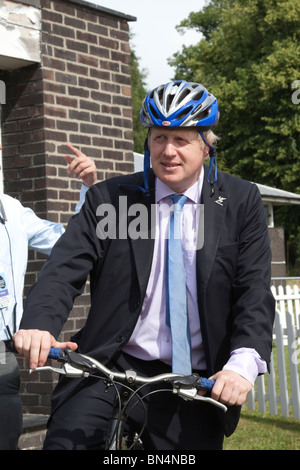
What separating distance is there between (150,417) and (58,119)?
4.78 m

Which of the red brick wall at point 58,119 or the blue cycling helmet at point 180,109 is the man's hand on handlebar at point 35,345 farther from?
the red brick wall at point 58,119

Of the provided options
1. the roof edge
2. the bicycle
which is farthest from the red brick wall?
the bicycle

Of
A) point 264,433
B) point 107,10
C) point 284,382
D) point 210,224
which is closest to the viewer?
point 210,224

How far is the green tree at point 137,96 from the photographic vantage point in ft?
176

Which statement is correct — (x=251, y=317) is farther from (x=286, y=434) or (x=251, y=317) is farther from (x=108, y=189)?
(x=286, y=434)

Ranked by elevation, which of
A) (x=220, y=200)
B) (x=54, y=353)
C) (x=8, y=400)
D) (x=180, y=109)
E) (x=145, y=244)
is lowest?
(x=8, y=400)

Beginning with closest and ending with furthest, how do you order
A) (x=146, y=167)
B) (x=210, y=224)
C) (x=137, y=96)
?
(x=210, y=224) < (x=146, y=167) < (x=137, y=96)

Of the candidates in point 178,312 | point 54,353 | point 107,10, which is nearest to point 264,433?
point 107,10

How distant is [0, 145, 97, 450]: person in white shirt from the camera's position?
452 cm

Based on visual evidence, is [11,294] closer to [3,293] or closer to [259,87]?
[3,293]

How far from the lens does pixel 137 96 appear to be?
56.0 metres

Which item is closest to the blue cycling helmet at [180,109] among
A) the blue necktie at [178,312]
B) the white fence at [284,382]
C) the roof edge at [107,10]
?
the blue necktie at [178,312]

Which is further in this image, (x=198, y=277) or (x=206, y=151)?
(x=206, y=151)

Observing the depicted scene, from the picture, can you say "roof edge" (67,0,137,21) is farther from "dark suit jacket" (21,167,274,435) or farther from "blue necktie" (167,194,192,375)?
"blue necktie" (167,194,192,375)
